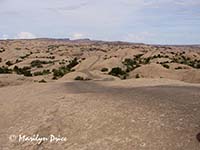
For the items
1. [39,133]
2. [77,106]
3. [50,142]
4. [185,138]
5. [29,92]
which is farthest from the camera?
[29,92]

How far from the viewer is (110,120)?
10.3 m

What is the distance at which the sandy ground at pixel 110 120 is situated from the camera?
891cm

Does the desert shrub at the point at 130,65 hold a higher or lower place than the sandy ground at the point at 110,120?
lower

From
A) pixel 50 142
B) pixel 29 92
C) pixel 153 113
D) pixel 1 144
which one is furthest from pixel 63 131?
pixel 29 92

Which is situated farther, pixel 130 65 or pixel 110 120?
pixel 130 65

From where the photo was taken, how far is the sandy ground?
8.91 meters

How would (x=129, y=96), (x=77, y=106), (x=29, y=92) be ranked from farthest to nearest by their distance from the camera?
(x=29, y=92), (x=129, y=96), (x=77, y=106)

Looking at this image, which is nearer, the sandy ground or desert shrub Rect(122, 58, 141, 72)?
the sandy ground

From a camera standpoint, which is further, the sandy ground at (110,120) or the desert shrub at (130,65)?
the desert shrub at (130,65)

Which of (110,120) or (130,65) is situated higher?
(110,120)

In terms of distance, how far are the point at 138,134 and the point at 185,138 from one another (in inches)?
43.6

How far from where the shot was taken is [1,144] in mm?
10297

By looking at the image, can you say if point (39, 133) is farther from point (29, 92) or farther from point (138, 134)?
point (29, 92)

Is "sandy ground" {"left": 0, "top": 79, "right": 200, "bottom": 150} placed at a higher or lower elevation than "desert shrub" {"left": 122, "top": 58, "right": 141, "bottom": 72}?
higher
